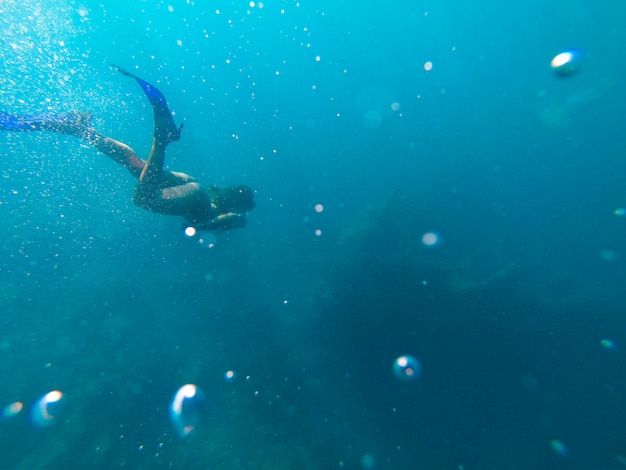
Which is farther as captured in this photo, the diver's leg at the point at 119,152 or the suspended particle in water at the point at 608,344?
the suspended particle in water at the point at 608,344

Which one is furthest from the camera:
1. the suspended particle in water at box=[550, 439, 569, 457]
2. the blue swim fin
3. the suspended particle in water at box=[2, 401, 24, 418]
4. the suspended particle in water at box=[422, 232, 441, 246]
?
the suspended particle in water at box=[422, 232, 441, 246]

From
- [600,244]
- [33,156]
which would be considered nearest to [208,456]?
[600,244]

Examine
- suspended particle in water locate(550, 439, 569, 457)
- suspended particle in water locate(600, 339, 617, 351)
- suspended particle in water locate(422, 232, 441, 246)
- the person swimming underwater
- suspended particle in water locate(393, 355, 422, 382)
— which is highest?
the person swimming underwater

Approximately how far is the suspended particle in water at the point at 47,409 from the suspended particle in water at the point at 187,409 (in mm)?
4518

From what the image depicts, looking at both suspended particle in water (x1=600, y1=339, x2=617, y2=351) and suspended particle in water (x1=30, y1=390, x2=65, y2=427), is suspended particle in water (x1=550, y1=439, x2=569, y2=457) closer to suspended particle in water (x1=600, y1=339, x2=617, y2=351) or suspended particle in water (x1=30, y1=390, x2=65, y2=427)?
suspended particle in water (x1=600, y1=339, x2=617, y2=351)

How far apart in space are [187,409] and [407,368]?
28.7ft

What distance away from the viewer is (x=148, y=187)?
5.20m

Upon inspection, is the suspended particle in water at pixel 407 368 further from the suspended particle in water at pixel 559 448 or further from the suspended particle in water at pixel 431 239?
the suspended particle in water at pixel 431 239

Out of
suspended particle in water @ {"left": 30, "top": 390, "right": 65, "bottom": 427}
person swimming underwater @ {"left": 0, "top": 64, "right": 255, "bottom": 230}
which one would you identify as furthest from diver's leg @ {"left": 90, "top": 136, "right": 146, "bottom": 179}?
suspended particle in water @ {"left": 30, "top": 390, "right": 65, "bottom": 427}

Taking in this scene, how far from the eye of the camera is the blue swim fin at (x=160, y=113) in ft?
14.6

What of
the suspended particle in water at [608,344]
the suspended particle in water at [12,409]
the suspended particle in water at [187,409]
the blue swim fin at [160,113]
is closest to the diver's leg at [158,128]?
the blue swim fin at [160,113]

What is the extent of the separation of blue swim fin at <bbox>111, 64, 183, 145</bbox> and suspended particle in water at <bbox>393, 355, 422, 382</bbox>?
29.1ft

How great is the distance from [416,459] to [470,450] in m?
1.42

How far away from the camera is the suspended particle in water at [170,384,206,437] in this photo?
383 inches
